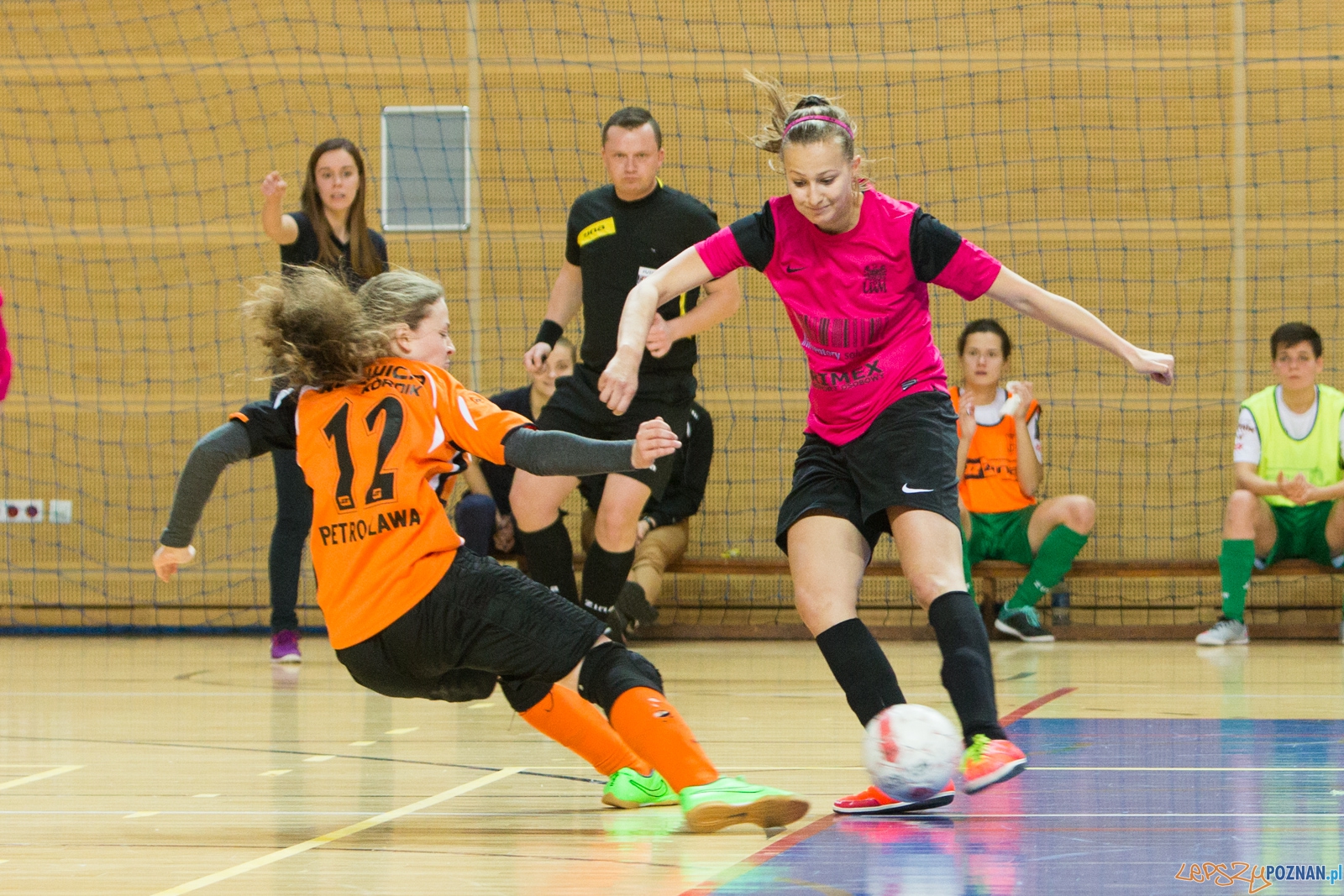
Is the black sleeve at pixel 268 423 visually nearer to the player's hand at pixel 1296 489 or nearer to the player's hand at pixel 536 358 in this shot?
the player's hand at pixel 536 358

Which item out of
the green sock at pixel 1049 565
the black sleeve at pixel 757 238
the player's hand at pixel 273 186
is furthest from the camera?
the green sock at pixel 1049 565

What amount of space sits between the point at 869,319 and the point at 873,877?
1.16 meters

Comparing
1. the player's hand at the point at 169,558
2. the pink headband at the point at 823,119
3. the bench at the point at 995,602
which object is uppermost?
the pink headband at the point at 823,119

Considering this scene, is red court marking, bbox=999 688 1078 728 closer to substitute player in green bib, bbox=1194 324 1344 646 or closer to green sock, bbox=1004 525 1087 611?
green sock, bbox=1004 525 1087 611

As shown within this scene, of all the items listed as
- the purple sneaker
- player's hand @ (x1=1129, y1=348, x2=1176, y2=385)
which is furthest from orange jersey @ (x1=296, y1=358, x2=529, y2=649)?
the purple sneaker

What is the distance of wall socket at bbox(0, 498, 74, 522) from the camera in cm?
702

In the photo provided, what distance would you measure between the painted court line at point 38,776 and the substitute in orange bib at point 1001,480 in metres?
3.97

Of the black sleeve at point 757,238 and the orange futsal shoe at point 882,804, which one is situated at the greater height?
the black sleeve at point 757,238

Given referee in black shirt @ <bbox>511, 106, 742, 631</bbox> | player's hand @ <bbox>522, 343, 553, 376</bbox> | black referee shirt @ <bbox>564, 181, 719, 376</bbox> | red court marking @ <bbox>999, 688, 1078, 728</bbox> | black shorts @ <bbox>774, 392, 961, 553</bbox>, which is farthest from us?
black referee shirt @ <bbox>564, 181, 719, 376</bbox>

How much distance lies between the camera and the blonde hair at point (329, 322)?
8.34 feet

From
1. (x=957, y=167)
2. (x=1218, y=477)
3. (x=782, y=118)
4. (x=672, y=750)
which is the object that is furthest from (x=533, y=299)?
(x=672, y=750)

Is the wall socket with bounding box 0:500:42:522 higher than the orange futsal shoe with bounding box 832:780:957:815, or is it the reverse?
the wall socket with bounding box 0:500:42:522

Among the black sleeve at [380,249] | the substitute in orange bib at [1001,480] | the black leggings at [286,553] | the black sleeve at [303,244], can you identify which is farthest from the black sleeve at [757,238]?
the substitute in orange bib at [1001,480]

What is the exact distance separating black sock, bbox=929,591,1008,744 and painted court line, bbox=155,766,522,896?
3.21ft
